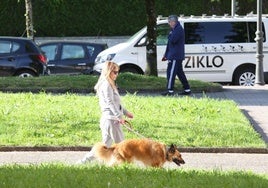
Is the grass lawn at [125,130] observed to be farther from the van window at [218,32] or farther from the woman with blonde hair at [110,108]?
the van window at [218,32]

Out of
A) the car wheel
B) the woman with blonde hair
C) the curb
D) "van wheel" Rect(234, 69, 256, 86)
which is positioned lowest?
"van wheel" Rect(234, 69, 256, 86)

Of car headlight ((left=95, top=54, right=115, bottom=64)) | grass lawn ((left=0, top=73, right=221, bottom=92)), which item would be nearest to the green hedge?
car headlight ((left=95, top=54, right=115, bottom=64))

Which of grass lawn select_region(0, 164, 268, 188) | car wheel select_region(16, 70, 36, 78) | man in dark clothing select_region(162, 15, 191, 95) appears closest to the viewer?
grass lawn select_region(0, 164, 268, 188)

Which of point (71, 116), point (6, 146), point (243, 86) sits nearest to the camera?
point (6, 146)

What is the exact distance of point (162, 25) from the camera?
25859mm

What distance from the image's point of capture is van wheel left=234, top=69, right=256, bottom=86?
25422 millimetres

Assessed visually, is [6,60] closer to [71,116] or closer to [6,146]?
[71,116]

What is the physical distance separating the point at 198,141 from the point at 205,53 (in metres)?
12.7

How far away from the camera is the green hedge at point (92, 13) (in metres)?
38.1

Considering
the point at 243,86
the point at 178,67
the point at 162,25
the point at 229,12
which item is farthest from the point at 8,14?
the point at 178,67

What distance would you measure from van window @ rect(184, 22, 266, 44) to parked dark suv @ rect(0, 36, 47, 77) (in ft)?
14.4

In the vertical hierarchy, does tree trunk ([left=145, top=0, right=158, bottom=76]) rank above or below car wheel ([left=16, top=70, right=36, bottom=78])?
above

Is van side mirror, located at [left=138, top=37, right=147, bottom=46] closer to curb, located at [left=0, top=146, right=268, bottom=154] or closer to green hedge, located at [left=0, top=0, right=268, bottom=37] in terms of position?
green hedge, located at [left=0, top=0, right=268, bottom=37]

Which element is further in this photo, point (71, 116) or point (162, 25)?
point (162, 25)
